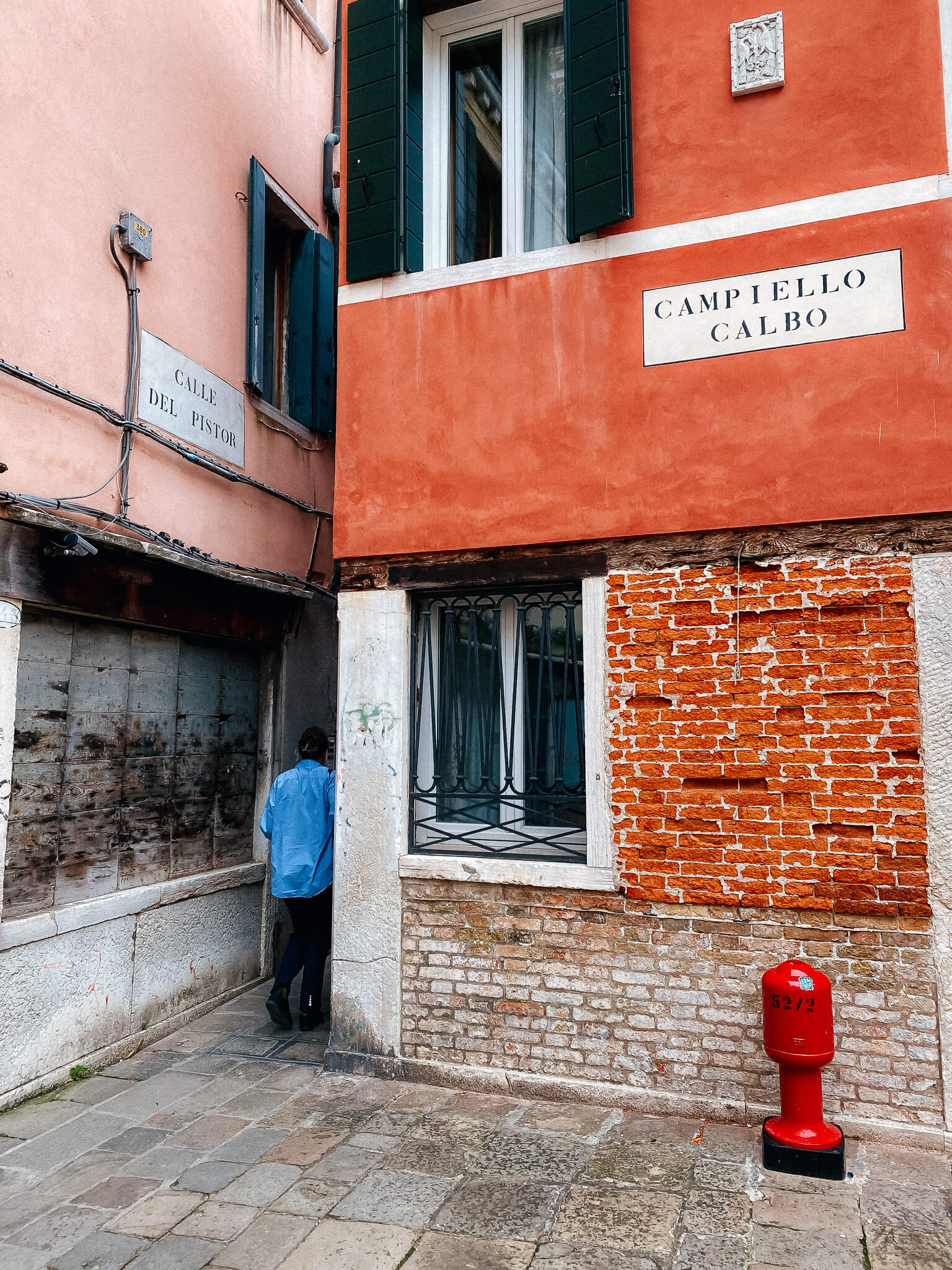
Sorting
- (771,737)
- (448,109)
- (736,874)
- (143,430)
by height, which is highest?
(448,109)

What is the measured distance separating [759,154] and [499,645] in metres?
2.78

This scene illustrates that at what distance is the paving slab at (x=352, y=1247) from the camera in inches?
121

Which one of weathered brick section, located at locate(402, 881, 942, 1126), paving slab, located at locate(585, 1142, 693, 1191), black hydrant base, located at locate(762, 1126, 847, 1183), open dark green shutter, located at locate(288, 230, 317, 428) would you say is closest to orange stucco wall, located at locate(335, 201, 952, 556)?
weathered brick section, located at locate(402, 881, 942, 1126)

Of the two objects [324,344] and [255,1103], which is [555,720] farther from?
[324,344]

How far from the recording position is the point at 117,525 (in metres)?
5.18

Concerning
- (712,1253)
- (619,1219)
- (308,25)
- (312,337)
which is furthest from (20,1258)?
(308,25)

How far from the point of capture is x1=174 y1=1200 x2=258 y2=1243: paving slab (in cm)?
328

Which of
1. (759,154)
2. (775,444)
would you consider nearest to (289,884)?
(775,444)

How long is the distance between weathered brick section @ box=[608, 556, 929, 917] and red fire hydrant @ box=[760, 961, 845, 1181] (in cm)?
48

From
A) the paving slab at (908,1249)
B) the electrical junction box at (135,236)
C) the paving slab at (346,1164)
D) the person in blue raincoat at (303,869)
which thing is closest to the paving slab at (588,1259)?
the paving slab at (908,1249)

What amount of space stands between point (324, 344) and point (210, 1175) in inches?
233

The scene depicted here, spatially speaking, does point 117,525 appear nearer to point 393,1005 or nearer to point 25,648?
point 25,648

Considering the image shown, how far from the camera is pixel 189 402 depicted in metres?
5.87

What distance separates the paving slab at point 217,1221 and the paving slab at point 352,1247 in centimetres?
28
